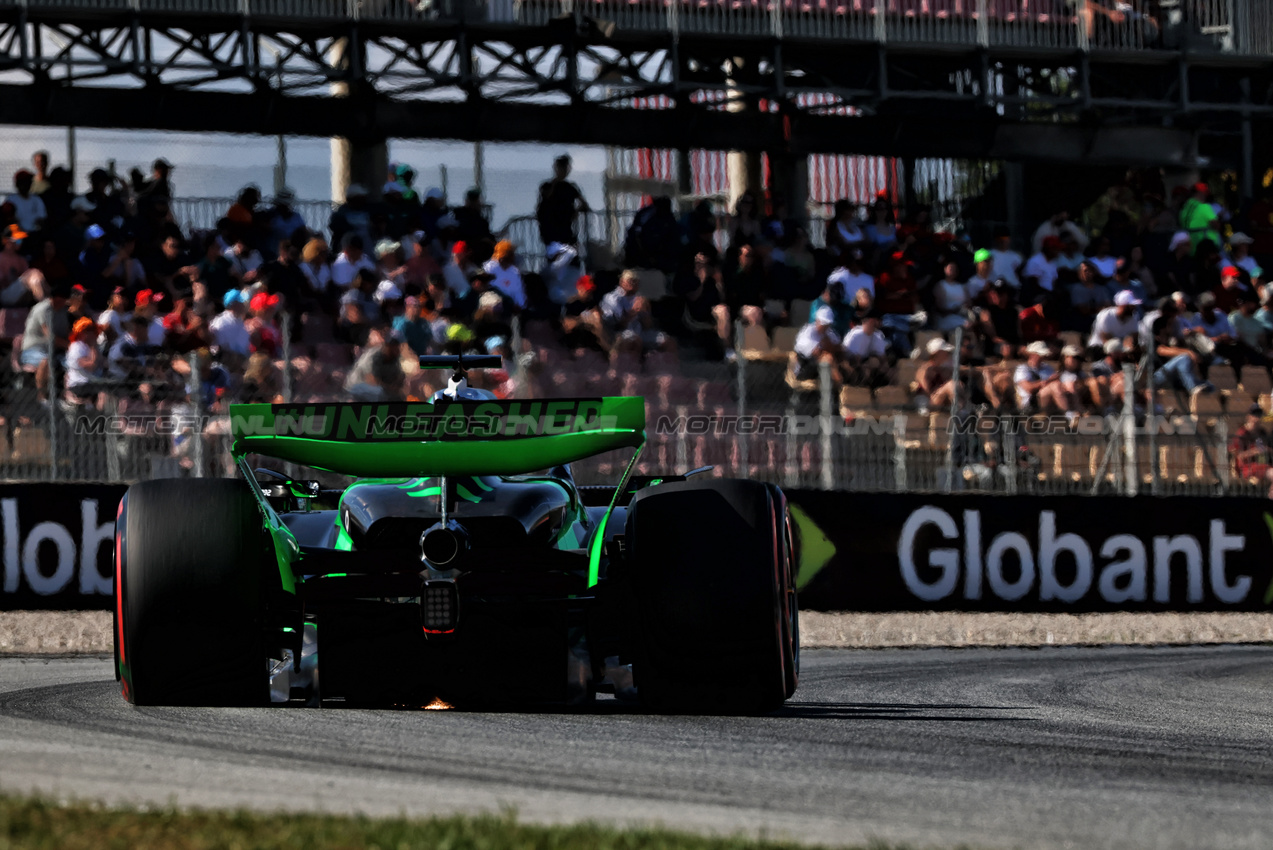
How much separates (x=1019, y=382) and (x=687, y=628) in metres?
10.6

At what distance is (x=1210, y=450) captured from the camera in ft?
51.3

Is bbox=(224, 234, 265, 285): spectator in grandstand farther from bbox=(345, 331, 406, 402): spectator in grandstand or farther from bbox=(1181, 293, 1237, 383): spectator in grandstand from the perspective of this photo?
bbox=(1181, 293, 1237, 383): spectator in grandstand

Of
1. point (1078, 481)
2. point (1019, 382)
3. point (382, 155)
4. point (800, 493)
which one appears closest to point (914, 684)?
point (800, 493)

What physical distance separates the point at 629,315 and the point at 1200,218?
8787 mm

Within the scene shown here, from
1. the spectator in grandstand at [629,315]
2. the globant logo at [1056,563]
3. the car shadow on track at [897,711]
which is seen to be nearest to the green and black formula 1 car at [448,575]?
the car shadow on track at [897,711]

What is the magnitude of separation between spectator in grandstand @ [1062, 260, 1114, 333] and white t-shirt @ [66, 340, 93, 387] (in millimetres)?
10702

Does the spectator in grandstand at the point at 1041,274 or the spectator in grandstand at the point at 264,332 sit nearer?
the spectator in grandstand at the point at 264,332

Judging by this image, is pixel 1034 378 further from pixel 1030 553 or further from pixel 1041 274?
pixel 1041 274

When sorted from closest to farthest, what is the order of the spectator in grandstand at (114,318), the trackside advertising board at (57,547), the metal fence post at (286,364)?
the trackside advertising board at (57,547)
the metal fence post at (286,364)
the spectator in grandstand at (114,318)

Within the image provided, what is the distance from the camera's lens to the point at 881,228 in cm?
2138

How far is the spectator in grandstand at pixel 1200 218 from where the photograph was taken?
74.7 ft

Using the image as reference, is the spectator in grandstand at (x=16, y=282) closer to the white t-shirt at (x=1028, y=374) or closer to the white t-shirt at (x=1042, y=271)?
the white t-shirt at (x=1028, y=374)

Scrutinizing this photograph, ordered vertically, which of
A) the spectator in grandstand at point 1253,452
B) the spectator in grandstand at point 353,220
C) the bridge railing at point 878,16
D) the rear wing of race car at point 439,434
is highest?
the bridge railing at point 878,16

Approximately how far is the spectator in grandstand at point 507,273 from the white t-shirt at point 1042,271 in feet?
20.0
